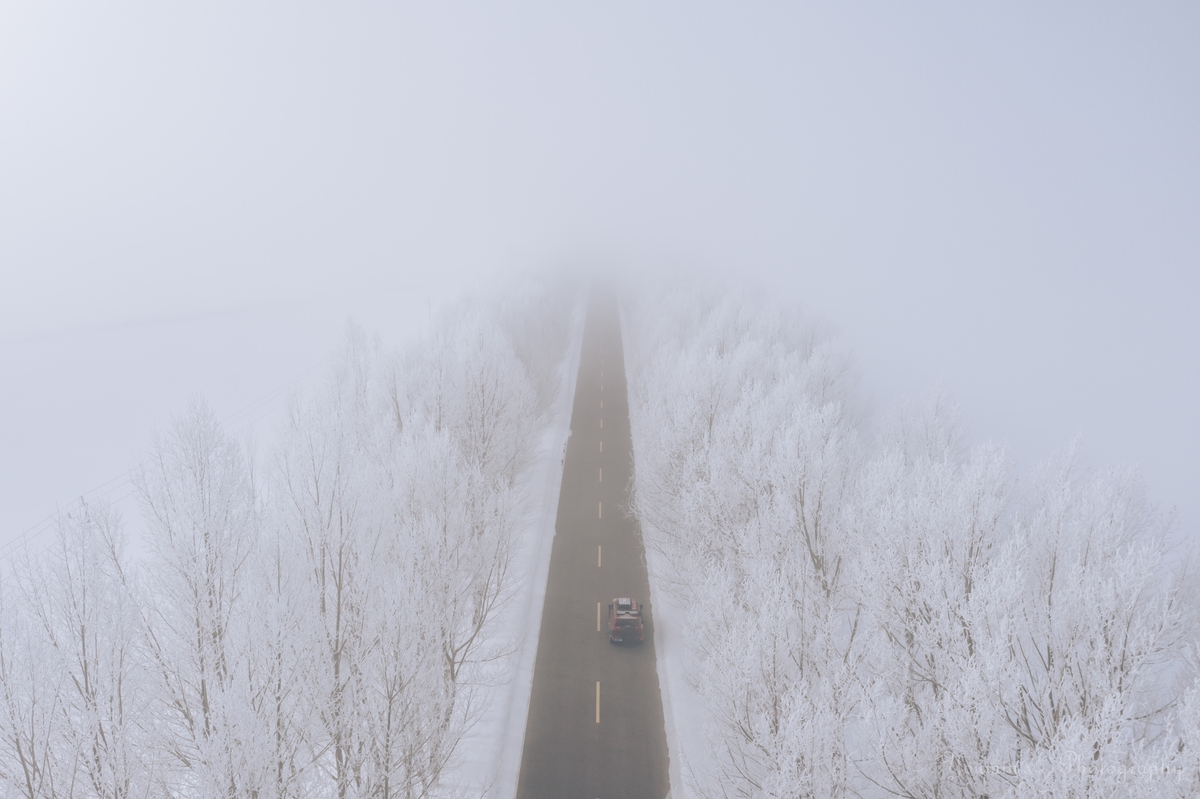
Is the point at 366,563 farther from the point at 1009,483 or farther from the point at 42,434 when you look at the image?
the point at 42,434

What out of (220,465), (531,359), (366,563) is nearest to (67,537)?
(220,465)

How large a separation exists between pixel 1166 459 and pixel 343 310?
120245mm

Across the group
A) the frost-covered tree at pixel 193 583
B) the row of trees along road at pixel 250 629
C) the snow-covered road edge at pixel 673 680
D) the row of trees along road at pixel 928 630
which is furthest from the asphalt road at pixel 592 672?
the frost-covered tree at pixel 193 583

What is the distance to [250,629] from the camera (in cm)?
1066

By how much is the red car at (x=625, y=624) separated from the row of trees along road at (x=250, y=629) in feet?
16.5

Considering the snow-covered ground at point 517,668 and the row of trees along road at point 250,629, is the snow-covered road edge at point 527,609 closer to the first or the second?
the snow-covered ground at point 517,668

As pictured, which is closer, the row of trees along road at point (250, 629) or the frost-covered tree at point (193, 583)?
the row of trees along road at point (250, 629)

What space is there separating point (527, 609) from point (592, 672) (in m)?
4.62

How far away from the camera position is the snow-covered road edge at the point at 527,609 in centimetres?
1717

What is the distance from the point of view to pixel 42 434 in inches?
1726

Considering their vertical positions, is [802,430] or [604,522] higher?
[802,430]

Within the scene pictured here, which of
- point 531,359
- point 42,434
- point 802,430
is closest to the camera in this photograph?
point 802,430

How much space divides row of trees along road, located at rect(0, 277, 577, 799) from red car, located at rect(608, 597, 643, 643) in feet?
16.5

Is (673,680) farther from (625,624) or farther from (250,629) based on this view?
(250,629)
